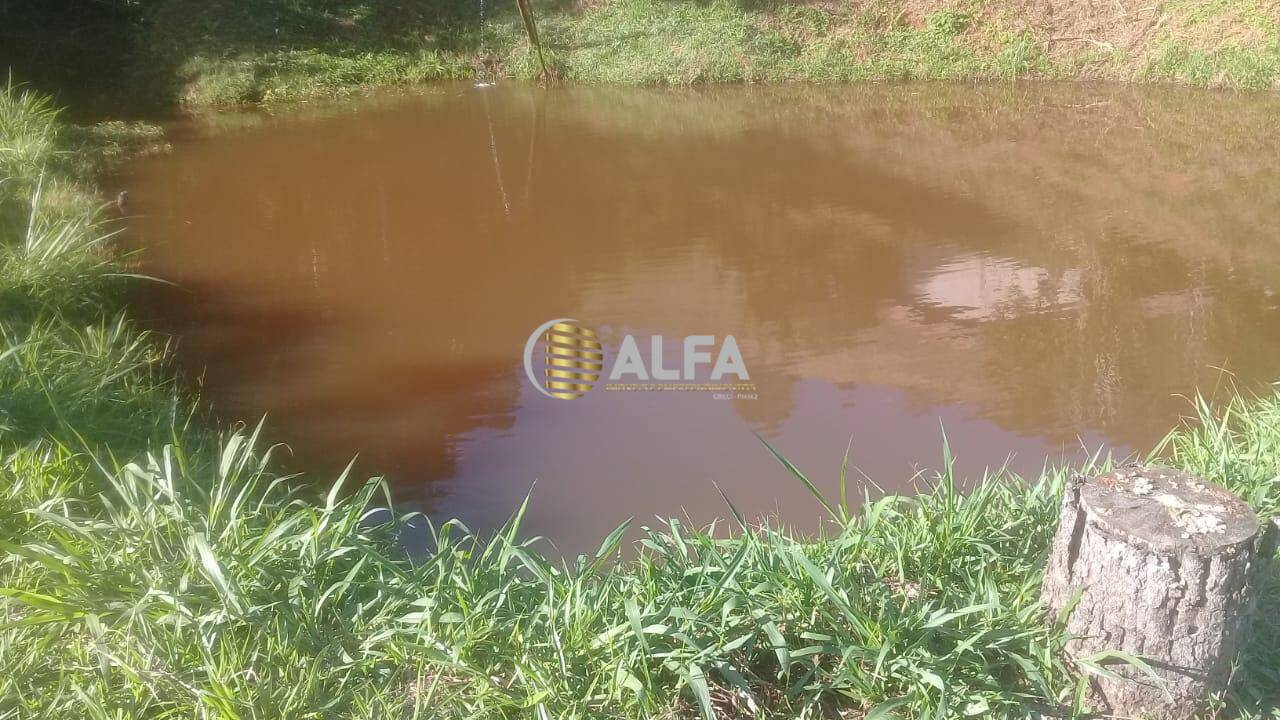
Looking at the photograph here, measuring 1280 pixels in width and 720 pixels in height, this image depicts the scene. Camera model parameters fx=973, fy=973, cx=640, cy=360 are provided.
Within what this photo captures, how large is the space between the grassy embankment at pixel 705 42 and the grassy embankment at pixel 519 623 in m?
7.36

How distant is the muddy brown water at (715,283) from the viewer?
3434mm

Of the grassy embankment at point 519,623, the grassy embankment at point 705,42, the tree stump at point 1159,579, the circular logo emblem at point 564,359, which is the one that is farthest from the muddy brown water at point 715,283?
the tree stump at point 1159,579

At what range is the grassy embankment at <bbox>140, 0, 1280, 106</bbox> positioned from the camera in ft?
28.6

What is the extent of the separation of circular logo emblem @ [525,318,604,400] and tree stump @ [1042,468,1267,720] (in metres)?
2.27

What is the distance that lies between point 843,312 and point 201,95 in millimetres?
6531

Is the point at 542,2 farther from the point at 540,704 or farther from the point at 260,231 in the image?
the point at 540,704

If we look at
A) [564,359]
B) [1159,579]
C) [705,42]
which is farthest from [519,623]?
[705,42]

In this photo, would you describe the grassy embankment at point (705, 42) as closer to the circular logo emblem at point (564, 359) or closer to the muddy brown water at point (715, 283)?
the muddy brown water at point (715, 283)

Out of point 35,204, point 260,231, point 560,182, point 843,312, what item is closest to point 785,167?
point 560,182

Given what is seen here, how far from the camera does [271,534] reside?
2111mm

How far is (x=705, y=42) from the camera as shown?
9383 millimetres

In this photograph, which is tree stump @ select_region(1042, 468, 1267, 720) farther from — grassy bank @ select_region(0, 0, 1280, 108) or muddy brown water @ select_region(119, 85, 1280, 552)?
grassy bank @ select_region(0, 0, 1280, 108)

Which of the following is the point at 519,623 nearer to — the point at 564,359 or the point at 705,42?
the point at 564,359

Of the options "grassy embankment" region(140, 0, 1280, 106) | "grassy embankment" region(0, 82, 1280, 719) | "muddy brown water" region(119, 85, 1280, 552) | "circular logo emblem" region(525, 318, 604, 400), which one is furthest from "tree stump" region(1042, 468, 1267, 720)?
"grassy embankment" region(140, 0, 1280, 106)
